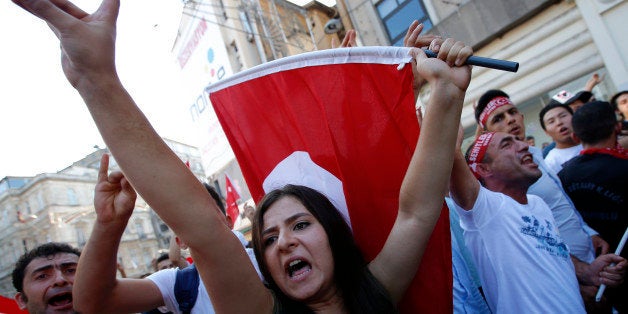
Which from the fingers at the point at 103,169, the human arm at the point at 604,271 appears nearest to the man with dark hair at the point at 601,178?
the human arm at the point at 604,271

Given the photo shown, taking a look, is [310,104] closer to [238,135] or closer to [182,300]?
[238,135]

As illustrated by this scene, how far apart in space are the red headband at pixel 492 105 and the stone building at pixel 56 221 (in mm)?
40058

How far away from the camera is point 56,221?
4178cm

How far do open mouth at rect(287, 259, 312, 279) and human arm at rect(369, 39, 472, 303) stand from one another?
0.98ft

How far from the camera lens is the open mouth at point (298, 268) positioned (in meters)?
1.50

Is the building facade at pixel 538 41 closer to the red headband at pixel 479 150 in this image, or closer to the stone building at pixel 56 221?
the red headband at pixel 479 150

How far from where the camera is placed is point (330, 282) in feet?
5.08

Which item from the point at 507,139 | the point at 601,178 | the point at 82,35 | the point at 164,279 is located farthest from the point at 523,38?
the point at 82,35

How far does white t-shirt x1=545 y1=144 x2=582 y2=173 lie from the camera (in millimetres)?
4113

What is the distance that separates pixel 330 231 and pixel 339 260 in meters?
0.12

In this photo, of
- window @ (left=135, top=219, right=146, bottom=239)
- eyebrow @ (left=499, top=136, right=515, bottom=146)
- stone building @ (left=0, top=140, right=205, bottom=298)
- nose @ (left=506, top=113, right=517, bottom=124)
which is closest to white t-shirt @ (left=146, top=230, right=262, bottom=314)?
eyebrow @ (left=499, top=136, right=515, bottom=146)

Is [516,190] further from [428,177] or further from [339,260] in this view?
[339,260]

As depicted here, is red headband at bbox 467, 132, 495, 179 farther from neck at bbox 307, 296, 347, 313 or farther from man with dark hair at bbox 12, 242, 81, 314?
man with dark hair at bbox 12, 242, 81, 314

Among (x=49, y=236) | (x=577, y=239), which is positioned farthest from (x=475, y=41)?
(x=49, y=236)
